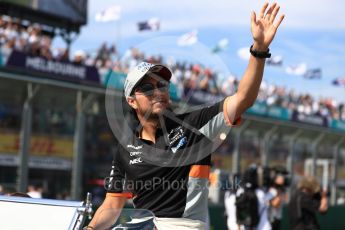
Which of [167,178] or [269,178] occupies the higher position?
[167,178]

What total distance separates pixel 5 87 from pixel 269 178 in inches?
246

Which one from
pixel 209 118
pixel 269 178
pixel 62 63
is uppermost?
pixel 62 63

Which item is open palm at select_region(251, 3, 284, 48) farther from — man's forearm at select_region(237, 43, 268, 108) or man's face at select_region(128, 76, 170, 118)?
man's face at select_region(128, 76, 170, 118)

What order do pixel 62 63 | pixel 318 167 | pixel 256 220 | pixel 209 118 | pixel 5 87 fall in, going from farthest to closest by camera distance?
pixel 318 167, pixel 62 63, pixel 5 87, pixel 256 220, pixel 209 118

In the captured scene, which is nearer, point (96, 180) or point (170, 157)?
point (170, 157)

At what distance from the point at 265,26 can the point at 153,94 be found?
79 centimetres

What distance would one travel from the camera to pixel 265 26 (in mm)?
2984

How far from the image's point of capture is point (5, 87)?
1345 centimetres

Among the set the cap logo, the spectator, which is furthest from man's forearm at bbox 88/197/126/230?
the spectator

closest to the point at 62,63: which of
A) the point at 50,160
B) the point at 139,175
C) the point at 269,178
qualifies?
the point at 50,160

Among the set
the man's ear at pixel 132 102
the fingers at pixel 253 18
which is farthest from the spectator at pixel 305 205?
the fingers at pixel 253 18

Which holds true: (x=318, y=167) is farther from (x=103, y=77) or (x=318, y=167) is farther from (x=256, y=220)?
(x=256, y=220)

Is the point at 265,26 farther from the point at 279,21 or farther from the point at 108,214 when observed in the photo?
the point at 108,214

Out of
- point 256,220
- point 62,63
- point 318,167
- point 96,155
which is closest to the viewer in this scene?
point 256,220
